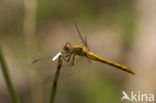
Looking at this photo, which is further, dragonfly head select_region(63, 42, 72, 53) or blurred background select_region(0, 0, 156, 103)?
blurred background select_region(0, 0, 156, 103)

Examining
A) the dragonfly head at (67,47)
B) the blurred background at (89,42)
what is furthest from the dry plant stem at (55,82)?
the blurred background at (89,42)

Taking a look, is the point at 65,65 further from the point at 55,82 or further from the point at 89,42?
the point at 89,42

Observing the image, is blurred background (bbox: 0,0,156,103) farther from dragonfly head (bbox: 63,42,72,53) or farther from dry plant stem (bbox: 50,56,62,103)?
dry plant stem (bbox: 50,56,62,103)

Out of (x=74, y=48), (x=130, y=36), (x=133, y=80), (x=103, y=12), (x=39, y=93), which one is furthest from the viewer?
(x=103, y=12)

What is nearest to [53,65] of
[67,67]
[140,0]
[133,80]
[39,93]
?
[67,67]

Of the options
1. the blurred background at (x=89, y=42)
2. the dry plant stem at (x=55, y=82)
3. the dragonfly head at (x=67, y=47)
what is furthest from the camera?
the blurred background at (x=89, y=42)

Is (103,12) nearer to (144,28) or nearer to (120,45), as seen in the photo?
(120,45)

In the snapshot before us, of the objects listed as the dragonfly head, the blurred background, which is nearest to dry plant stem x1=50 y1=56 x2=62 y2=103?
the dragonfly head

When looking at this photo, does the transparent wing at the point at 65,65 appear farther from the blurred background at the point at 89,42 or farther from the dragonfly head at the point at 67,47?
the blurred background at the point at 89,42
